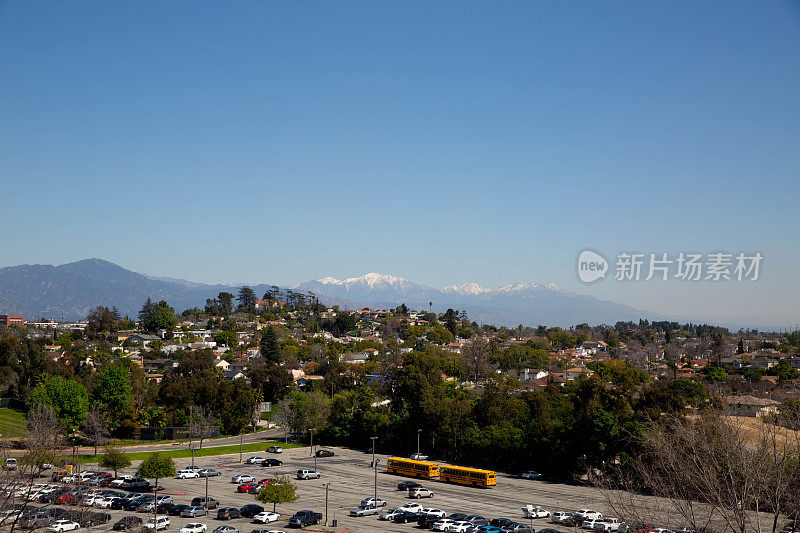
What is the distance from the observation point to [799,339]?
155000mm

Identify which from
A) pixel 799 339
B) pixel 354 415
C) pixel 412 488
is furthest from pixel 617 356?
pixel 412 488

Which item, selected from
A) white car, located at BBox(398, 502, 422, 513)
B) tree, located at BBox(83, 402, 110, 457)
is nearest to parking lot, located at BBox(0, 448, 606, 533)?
white car, located at BBox(398, 502, 422, 513)

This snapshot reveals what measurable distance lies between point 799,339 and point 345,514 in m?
156

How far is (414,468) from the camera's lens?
150ft

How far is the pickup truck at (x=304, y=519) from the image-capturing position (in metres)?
31.9

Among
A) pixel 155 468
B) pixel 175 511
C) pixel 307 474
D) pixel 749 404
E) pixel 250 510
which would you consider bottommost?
pixel 307 474

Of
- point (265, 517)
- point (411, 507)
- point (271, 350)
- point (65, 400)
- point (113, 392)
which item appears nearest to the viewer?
point (265, 517)

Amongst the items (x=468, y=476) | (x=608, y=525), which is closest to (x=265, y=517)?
(x=468, y=476)

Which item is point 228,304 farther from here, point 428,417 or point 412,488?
point 412,488

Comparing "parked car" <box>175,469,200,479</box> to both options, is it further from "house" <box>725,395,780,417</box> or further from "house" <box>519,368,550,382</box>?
"house" <box>519,368,550,382</box>

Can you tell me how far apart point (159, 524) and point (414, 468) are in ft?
63.8

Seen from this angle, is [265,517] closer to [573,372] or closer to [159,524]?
[159,524]

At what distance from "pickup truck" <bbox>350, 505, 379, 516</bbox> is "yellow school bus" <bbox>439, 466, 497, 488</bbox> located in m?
Result: 9.66

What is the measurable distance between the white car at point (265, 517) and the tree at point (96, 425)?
23.0 m
